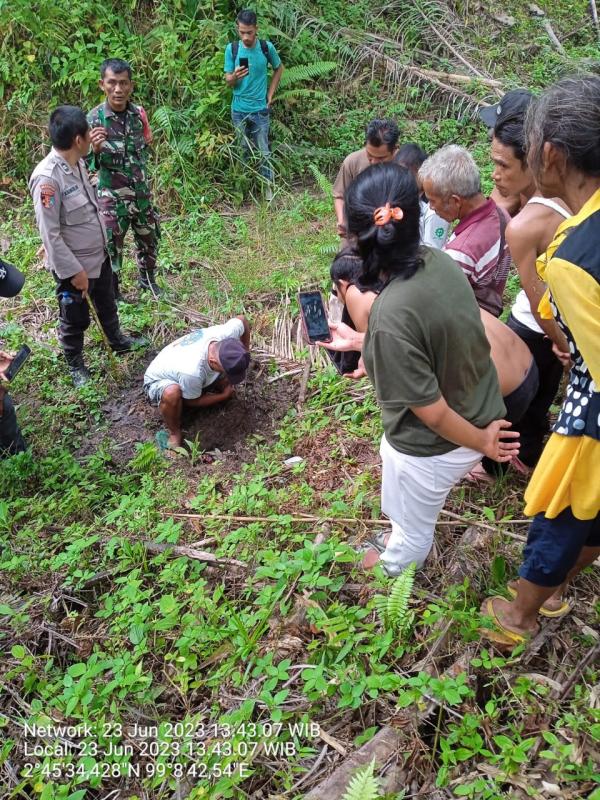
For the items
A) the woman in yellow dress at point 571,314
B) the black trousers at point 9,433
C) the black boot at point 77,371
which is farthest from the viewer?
the black boot at point 77,371

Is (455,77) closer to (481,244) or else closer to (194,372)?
(194,372)

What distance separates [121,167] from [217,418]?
251 centimetres

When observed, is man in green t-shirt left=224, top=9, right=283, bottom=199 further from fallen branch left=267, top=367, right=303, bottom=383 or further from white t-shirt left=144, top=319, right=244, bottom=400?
white t-shirt left=144, top=319, right=244, bottom=400

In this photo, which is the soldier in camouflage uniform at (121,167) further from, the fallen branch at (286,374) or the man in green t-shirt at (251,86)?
the man in green t-shirt at (251,86)

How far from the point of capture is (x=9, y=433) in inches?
168

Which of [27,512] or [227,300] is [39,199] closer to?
[227,300]

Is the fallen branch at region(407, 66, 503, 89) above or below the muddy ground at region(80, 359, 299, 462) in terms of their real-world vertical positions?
above

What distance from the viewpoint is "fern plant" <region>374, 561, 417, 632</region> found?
2449mm

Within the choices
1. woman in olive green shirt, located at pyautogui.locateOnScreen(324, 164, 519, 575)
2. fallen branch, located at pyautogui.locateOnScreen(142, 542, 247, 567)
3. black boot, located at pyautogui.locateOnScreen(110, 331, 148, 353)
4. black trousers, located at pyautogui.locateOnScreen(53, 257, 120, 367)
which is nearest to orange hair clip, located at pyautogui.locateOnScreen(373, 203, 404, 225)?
woman in olive green shirt, located at pyautogui.locateOnScreen(324, 164, 519, 575)

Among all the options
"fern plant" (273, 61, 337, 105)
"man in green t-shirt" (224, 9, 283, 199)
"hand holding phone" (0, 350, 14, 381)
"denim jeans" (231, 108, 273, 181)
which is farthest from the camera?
"fern plant" (273, 61, 337, 105)

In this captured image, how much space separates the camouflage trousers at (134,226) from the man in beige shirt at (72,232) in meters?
0.66

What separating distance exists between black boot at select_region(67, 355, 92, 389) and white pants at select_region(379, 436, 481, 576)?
3.43 m

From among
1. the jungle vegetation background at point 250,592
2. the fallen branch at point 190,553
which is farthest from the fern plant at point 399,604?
the fallen branch at point 190,553

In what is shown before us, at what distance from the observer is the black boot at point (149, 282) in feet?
19.8
